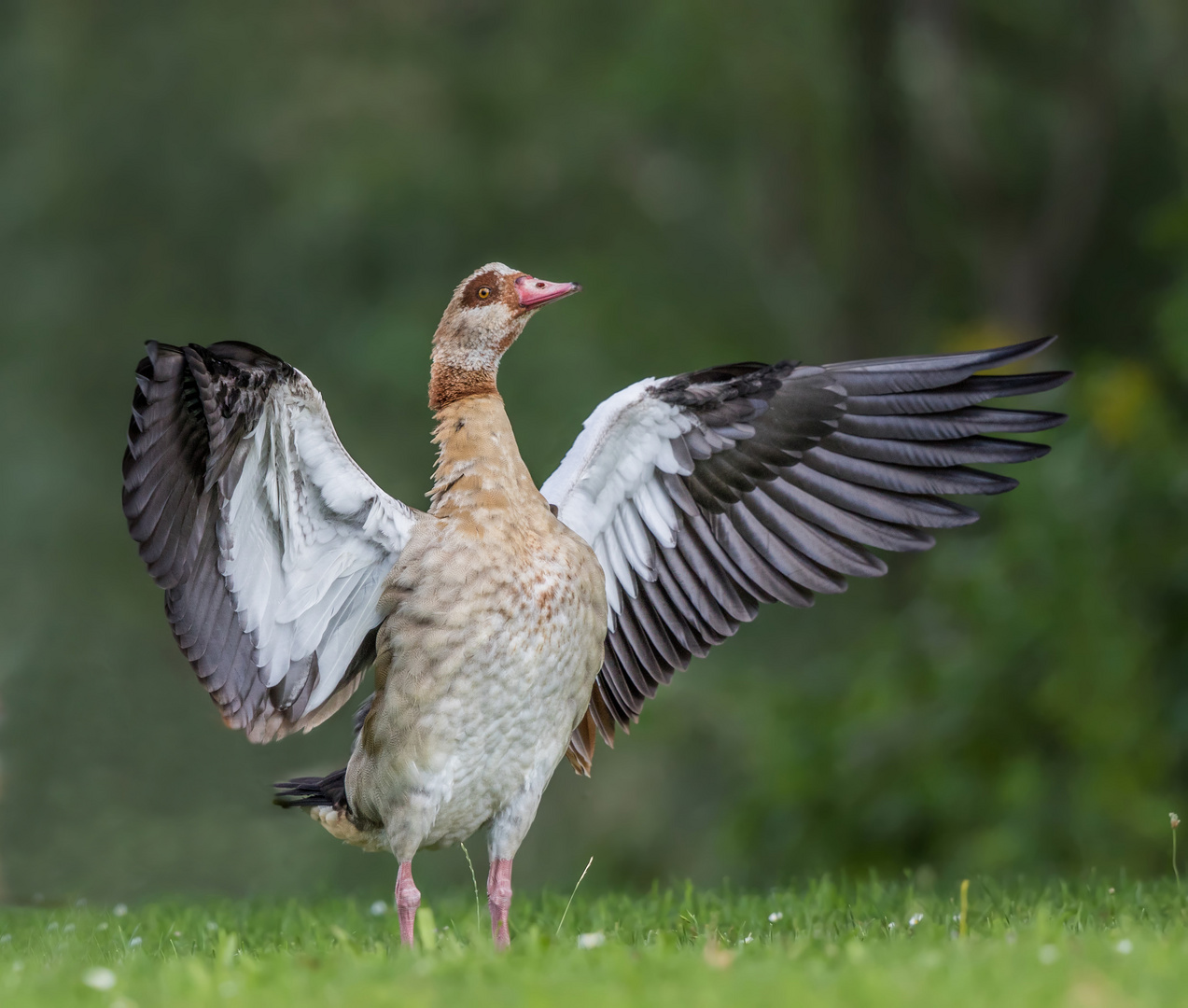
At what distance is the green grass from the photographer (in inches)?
125

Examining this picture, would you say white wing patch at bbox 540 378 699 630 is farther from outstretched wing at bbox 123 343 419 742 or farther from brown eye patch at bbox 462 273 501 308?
outstretched wing at bbox 123 343 419 742

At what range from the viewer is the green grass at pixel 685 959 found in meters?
3.17

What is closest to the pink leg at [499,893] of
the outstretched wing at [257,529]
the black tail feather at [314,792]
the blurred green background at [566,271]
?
the black tail feather at [314,792]

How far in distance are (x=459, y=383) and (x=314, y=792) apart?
1.70 meters

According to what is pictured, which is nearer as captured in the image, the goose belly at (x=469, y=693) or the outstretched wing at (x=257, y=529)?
the outstretched wing at (x=257, y=529)

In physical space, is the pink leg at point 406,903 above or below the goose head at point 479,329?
below

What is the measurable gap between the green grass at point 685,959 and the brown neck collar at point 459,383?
79.7 inches

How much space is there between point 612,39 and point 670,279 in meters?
2.20

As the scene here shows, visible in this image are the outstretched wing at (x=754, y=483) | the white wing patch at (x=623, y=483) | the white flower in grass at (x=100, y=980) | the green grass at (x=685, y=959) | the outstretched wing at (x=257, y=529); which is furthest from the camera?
the white wing patch at (x=623, y=483)

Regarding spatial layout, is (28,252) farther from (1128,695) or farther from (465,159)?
(1128,695)

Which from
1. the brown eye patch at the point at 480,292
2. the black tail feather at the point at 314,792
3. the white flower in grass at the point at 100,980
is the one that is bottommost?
the black tail feather at the point at 314,792

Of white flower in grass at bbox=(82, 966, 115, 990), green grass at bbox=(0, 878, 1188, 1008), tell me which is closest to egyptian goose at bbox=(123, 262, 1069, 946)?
green grass at bbox=(0, 878, 1188, 1008)

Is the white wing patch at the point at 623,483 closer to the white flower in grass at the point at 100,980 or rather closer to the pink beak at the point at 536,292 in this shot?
the pink beak at the point at 536,292

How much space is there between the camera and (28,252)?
45.0ft
